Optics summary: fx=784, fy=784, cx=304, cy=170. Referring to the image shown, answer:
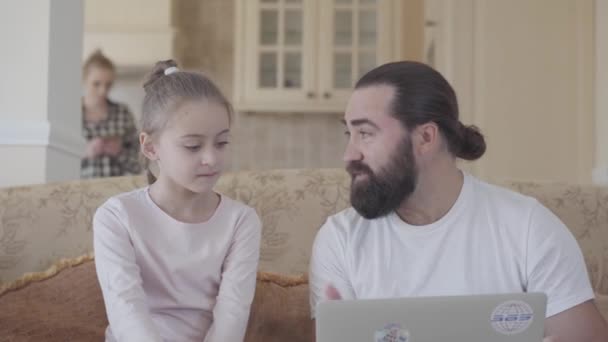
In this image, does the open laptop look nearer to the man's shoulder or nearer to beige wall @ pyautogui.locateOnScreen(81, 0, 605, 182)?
the man's shoulder

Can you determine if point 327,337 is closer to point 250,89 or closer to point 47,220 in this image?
point 47,220

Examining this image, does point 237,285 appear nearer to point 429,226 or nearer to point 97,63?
point 429,226

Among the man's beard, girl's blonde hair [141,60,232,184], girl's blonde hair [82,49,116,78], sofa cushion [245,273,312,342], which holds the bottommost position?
sofa cushion [245,273,312,342]

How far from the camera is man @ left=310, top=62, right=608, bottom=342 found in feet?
4.79

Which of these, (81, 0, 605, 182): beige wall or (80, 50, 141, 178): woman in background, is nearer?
(81, 0, 605, 182): beige wall

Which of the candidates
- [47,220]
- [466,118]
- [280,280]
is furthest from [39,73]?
[466,118]

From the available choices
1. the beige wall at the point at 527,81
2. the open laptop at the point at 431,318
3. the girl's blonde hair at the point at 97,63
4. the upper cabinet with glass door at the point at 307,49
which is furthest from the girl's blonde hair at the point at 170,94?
the upper cabinet with glass door at the point at 307,49

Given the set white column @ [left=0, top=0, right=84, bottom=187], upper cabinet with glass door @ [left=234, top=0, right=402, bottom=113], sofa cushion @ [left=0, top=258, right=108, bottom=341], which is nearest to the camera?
sofa cushion @ [left=0, top=258, right=108, bottom=341]

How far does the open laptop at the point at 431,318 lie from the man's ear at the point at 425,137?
507mm

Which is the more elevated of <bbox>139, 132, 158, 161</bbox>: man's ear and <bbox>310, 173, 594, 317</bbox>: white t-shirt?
<bbox>139, 132, 158, 161</bbox>: man's ear

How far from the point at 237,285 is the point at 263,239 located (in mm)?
368

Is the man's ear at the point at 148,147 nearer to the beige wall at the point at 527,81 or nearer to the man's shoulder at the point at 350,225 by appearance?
the man's shoulder at the point at 350,225

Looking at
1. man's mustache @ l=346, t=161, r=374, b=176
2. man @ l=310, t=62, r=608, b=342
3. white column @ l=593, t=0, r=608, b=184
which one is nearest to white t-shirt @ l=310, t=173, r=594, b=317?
man @ l=310, t=62, r=608, b=342

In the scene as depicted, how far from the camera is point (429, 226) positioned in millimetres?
1554
